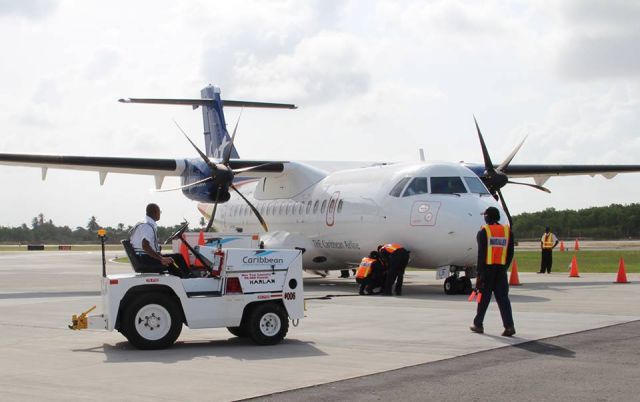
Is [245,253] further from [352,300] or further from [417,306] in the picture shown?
[352,300]

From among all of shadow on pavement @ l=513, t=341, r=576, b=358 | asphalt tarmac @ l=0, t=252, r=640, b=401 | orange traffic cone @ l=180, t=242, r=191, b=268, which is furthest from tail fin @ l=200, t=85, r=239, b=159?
shadow on pavement @ l=513, t=341, r=576, b=358

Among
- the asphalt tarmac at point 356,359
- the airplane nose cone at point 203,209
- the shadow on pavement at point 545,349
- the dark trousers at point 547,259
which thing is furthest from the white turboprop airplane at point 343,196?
the shadow on pavement at point 545,349

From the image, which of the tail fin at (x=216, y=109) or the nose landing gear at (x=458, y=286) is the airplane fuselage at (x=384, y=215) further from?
the tail fin at (x=216, y=109)

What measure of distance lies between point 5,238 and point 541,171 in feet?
403

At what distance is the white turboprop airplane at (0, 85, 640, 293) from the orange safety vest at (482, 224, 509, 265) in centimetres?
678

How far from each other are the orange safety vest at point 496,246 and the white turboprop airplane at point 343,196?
267 inches

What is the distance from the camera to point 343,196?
2133cm

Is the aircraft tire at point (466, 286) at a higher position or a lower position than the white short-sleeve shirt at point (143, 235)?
lower

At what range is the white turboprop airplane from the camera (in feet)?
59.8

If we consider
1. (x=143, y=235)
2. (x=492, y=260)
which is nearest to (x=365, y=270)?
(x=492, y=260)

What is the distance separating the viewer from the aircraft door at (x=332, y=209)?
21500 mm

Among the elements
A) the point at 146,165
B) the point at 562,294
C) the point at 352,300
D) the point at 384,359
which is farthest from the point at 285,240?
the point at 384,359

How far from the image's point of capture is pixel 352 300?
16453 mm

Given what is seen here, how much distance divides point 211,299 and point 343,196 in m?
11.7
